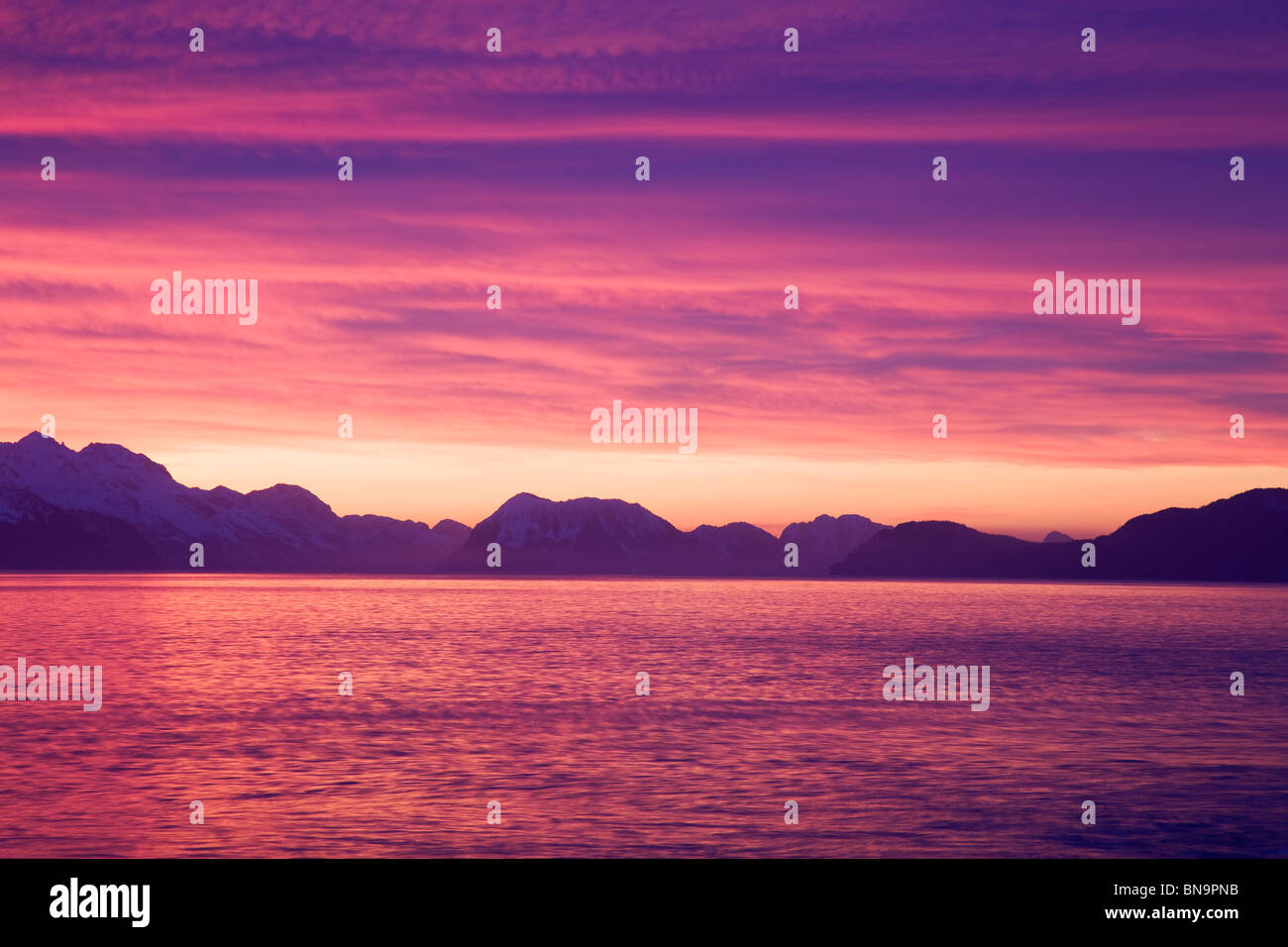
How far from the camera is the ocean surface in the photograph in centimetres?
2753

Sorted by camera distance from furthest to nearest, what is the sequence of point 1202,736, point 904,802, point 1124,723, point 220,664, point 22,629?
1. point 22,629
2. point 220,664
3. point 1124,723
4. point 1202,736
5. point 904,802

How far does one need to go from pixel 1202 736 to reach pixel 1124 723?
14.4ft

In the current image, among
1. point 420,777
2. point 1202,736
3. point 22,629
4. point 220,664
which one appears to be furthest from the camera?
point 22,629

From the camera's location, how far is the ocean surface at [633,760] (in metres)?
27.5

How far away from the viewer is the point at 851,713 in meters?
53.5

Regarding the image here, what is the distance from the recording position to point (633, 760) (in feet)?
128
